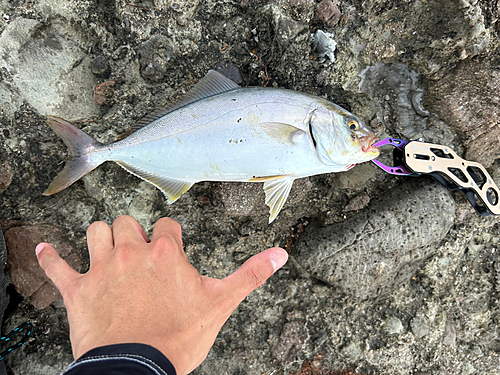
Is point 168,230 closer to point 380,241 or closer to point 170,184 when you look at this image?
point 170,184

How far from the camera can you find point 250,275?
1.54 metres

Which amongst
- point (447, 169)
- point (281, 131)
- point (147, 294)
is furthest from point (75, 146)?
point (447, 169)

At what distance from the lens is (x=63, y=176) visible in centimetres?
205

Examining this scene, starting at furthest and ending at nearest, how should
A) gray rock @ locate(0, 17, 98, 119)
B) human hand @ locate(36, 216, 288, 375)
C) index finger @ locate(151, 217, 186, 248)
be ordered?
gray rock @ locate(0, 17, 98, 119) < index finger @ locate(151, 217, 186, 248) < human hand @ locate(36, 216, 288, 375)

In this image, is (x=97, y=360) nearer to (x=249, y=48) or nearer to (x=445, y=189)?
(x=249, y=48)

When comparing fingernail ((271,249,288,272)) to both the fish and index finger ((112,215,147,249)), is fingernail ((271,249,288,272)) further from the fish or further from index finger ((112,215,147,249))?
index finger ((112,215,147,249))

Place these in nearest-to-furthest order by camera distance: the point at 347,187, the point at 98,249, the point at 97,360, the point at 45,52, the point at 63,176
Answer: the point at 97,360 → the point at 98,249 → the point at 63,176 → the point at 45,52 → the point at 347,187

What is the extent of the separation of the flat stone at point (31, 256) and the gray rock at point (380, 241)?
1.80 metres

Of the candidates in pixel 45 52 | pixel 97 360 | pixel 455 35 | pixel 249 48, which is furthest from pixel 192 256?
pixel 455 35

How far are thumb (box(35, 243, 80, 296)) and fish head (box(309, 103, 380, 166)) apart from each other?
5.27 feet

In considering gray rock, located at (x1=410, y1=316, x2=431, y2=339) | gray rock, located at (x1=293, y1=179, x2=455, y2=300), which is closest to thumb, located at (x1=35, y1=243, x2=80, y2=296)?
gray rock, located at (x1=293, y1=179, x2=455, y2=300)

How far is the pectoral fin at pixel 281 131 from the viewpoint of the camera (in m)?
1.92

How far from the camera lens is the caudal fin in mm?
1989

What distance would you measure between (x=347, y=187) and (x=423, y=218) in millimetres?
598
